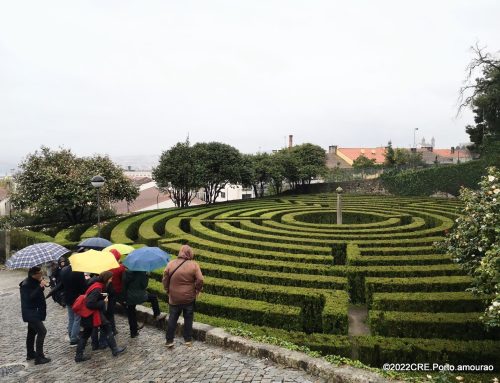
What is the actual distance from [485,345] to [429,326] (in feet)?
3.62

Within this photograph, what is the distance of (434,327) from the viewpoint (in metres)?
8.54

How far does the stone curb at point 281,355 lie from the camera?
21.2 ft

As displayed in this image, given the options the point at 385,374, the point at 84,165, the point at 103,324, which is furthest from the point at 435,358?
the point at 84,165

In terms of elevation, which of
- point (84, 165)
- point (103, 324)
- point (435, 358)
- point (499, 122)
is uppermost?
point (499, 122)

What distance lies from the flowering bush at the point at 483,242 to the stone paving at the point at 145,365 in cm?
346

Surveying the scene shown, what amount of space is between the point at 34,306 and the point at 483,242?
906 cm

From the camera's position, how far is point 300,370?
23.0 ft

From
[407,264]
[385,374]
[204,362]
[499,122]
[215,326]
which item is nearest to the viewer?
[385,374]

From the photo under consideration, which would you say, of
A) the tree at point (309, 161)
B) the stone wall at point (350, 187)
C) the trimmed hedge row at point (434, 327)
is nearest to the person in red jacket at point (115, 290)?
the trimmed hedge row at point (434, 327)

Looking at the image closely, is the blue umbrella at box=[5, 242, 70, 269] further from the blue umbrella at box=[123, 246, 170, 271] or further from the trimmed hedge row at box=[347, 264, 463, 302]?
the trimmed hedge row at box=[347, 264, 463, 302]

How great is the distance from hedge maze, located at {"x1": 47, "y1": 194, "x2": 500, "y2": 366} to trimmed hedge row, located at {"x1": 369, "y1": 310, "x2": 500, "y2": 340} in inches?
0.8

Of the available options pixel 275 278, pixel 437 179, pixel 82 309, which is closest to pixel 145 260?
pixel 82 309

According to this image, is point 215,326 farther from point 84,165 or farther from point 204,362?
point 84,165

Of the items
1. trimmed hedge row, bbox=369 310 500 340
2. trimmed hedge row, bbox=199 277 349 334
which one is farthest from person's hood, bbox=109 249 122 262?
trimmed hedge row, bbox=369 310 500 340
